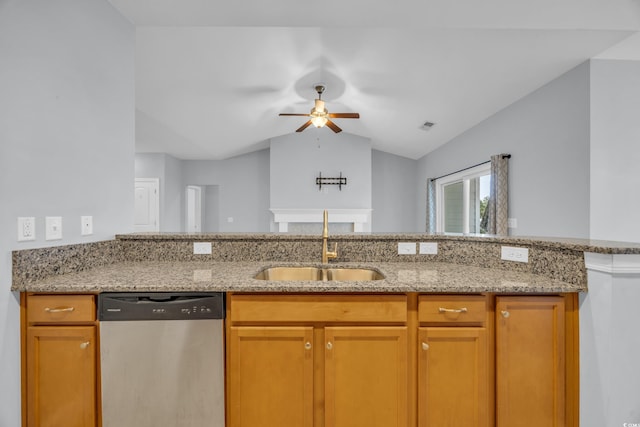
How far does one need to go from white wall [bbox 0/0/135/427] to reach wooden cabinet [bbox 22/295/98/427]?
2.5 inches

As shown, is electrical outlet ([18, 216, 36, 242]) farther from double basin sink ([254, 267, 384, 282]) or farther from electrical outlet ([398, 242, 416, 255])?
electrical outlet ([398, 242, 416, 255])

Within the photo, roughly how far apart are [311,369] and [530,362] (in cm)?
94

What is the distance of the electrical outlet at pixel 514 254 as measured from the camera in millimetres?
1559

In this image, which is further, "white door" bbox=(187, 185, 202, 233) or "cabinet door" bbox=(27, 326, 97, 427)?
"white door" bbox=(187, 185, 202, 233)

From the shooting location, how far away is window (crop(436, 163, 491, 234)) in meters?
4.36

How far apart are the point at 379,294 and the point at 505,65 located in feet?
8.75

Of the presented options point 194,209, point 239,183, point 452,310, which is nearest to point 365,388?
point 452,310

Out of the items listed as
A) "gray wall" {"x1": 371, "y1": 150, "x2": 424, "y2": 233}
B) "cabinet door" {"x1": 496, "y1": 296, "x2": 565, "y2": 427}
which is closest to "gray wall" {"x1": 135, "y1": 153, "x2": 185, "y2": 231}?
"gray wall" {"x1": 371, "y1": 150, "x2": 424, "y2": 233}

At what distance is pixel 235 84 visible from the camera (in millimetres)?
3645

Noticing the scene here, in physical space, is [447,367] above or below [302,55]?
below

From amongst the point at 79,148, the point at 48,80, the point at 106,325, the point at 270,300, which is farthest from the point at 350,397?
the point at 48,80

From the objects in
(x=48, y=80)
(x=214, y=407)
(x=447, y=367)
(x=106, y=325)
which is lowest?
(x=214, y=407)

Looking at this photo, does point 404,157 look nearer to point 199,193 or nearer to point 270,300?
point 199,193

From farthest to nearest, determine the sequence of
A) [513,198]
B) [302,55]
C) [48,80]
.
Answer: [513,198]
[302,55]
[48,80]
